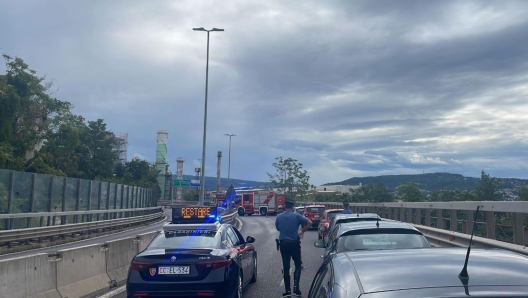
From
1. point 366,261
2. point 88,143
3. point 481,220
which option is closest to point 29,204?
point 481,220

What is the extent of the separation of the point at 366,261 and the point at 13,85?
146ft

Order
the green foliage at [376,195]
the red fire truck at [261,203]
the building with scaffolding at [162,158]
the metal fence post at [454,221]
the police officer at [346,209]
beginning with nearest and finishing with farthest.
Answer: the metal fence post at [454,221] → the police officer at [346,209] → the green foliage at [376,195] → the red fire truck at [261,203] → the building with scaffolding at [162,158]

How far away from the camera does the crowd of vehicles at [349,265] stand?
2867 mm

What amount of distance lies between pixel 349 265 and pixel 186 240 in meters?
6.25

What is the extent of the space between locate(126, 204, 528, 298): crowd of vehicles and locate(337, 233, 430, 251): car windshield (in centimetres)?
1

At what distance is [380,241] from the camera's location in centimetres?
801

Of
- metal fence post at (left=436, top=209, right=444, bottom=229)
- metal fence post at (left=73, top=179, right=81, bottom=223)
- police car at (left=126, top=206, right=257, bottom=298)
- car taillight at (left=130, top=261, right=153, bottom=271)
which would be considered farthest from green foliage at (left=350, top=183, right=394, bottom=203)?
car taillight at (left=130, top=261, right=153, bottom=271)

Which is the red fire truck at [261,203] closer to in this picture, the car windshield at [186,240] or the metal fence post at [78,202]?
the metal fence post at [78,202]

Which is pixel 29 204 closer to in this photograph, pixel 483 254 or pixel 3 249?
pixel 3 249

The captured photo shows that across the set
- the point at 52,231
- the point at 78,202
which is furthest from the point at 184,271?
the point at 78,202

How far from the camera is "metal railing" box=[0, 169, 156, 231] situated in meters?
21.6

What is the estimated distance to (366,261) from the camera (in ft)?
11.8

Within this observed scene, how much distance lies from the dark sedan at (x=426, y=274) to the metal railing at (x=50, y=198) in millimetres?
19209

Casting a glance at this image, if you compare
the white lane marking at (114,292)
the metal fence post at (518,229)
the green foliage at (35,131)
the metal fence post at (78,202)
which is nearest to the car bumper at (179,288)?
the white lane marking at (114,292)
